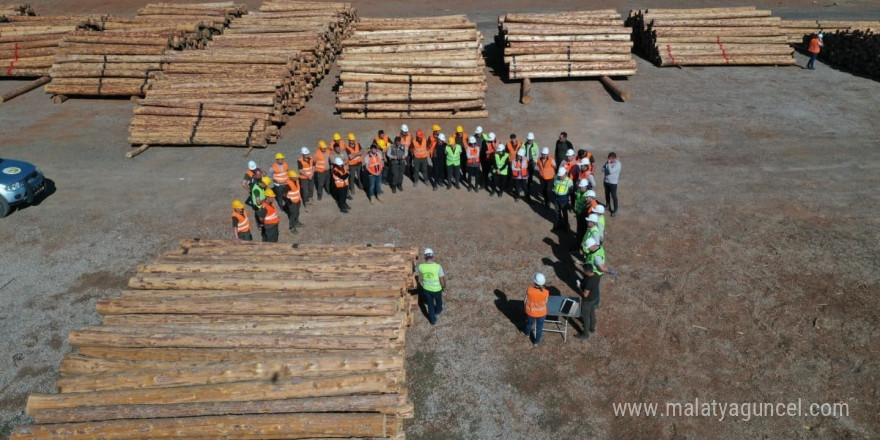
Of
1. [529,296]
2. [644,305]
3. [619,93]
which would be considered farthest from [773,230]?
[619,93]

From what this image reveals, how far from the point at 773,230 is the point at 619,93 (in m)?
10.4

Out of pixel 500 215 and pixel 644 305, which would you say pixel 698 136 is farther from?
pixel 644 305

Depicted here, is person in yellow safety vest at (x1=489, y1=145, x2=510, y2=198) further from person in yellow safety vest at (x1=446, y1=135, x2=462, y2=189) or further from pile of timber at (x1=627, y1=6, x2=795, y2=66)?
pile of timber at (x1=627, y1=6, x2=795, y2=66)

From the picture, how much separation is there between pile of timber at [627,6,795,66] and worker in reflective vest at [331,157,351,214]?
17.7 m

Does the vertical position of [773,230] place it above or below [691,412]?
above

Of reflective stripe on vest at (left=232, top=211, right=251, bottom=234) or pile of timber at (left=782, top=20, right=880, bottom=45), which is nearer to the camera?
reflective stripe on vest at (left=232, top=211, right=251, bottom=234)

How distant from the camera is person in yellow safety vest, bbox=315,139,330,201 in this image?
52.3 feet

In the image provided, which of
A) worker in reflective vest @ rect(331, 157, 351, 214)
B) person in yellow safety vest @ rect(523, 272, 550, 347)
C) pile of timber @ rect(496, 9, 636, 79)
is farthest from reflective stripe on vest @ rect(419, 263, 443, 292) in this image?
pile of timber @ rect(496, 9, 636, 79)

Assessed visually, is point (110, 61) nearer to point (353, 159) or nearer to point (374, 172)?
point (353, 159)

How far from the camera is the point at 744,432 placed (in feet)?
29.5

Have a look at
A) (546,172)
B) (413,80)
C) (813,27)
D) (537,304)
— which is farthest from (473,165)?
(813,27)

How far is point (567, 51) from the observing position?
80.8 ft

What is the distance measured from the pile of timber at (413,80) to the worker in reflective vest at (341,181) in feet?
22.7

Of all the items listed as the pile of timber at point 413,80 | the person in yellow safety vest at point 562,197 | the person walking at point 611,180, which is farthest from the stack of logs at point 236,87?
the person walking at point 611,180
